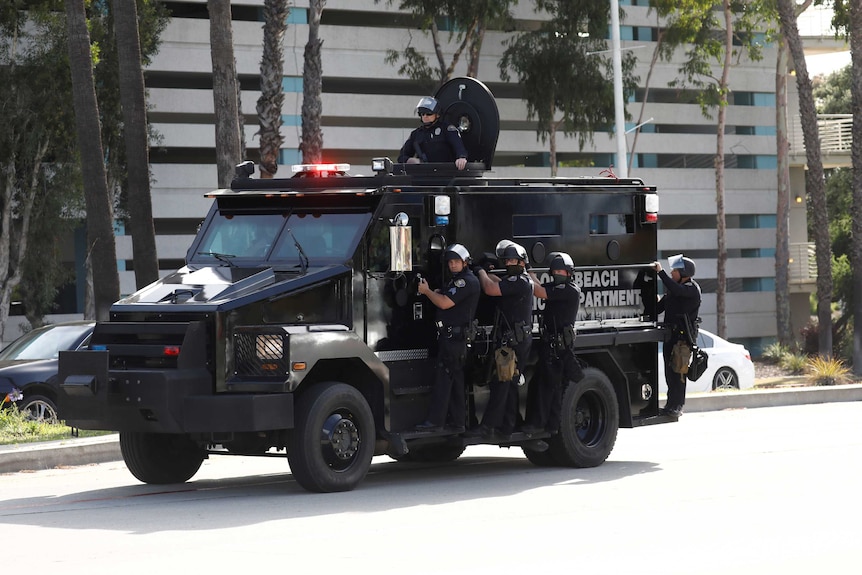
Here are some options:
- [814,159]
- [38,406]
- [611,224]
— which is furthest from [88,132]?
[814,159]

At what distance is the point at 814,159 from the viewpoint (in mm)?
34688

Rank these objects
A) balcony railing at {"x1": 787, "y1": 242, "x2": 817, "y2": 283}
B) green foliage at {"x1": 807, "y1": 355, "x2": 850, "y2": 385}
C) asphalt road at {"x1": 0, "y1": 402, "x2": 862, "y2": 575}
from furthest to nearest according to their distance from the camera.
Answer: balcony railing at {"x1": 787, "y1": 242, "x2": 817, "y2": 283}
green foliage at {"x1": 807, "y1": 355, "x2": 850, "y2": 385}
asphalt road at {"x1": 0, "y1": 402, "x2": 862, "y2": 575}

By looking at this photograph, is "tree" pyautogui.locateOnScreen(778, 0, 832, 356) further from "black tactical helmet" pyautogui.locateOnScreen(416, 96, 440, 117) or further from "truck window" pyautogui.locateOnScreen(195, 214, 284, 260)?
"truck window" pyautogui.locateOnScreen(195, 214, 284, 260)

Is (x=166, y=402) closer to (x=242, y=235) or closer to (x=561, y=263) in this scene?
(x=242, y=235)

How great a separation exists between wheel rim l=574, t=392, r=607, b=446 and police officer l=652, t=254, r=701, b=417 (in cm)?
105

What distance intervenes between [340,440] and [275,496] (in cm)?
73

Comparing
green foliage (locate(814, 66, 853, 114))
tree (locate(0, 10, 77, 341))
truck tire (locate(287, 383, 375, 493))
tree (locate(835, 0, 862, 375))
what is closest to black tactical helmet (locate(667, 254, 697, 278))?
truck tire (locate(287, 383, 375, 493))

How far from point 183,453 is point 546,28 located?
34305mm

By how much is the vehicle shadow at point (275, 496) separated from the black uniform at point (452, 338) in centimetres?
75

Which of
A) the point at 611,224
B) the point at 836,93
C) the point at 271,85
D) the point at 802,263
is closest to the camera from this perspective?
the point at 611,224

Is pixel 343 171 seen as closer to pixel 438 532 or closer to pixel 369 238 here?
pixel 369 238

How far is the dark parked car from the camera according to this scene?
1892 cm

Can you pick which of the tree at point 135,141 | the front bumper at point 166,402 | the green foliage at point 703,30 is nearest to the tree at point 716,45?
the green foliage at point 703,30

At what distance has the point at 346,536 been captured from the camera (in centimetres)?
941
